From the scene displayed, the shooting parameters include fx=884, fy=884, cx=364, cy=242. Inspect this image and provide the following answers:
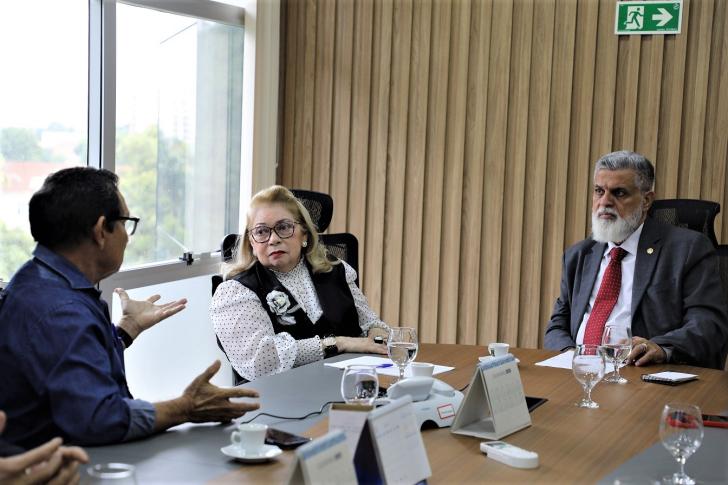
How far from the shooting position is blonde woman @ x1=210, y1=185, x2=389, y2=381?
324 cm

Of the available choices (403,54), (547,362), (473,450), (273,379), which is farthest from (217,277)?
(403,54)

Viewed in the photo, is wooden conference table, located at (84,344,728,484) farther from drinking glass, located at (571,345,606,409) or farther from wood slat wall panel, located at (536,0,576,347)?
wood slat wall panel, located at (536,0,576,347)

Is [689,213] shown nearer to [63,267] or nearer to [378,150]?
[378,150]

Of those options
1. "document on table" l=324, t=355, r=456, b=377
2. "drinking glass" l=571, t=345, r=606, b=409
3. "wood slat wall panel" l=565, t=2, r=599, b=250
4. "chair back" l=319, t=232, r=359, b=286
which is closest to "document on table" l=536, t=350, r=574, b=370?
"document on table" l=324, t=355, r=456, b=377

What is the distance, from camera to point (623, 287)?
12.6ft

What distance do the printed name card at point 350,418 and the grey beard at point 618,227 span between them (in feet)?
7.93

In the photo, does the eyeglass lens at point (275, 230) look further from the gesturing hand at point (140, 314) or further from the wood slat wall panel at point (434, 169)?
the wood slat wall panel at point (434, 169)

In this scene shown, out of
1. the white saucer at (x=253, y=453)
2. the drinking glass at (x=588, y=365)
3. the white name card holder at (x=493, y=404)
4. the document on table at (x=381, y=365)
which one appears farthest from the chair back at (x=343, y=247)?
the white saucer at (x=253, y=453)

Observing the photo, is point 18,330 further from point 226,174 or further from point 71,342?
point 226,174

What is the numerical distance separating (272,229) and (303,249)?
25 centimetres

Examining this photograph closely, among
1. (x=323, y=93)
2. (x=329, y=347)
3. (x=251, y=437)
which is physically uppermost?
(x=323, y=93)

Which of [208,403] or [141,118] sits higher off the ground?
[141,118]

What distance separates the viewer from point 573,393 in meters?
2.68

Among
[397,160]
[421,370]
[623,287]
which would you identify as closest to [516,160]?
[397,160]
